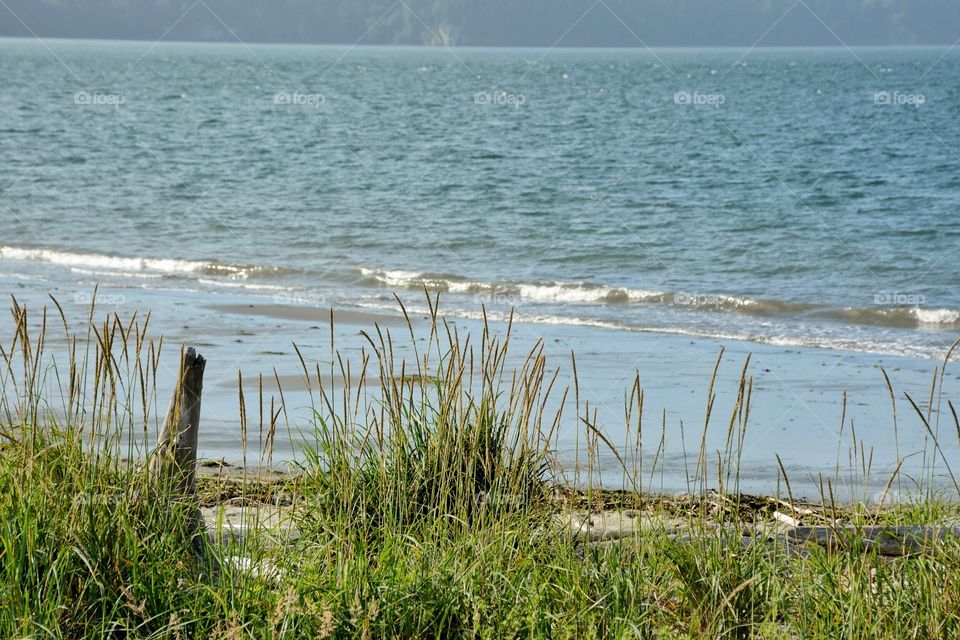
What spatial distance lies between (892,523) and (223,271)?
46.0 ft

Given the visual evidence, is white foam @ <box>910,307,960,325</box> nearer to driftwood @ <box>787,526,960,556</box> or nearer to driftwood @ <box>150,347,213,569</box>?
driftwood @ <box>787,526,960,556</box>

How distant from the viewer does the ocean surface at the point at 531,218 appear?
1452 cm

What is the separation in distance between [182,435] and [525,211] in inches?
753

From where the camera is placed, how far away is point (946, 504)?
5250 millimetres

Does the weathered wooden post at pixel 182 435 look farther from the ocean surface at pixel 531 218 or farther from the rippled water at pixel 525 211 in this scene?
the rippled water at pixel 525 211

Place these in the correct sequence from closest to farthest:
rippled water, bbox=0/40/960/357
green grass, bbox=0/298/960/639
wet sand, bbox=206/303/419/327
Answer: green grass, bbox=0/298/960/639 → wet sand, bbox=206/303/419/327 → rippled water, bbox=0/40/960/357

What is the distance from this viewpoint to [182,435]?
4.59 m

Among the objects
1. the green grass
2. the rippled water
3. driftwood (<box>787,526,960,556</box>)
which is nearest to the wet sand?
the rippled water

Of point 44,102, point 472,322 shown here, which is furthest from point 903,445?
point 44,102

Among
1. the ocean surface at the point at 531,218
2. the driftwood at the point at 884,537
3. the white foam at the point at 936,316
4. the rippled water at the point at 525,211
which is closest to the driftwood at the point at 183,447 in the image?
the ocean surface at the point at 531,218

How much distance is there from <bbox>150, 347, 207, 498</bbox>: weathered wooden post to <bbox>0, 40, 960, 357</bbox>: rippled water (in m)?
9.17

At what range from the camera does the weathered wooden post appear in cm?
418

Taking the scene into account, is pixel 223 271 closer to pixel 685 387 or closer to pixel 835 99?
pixel 685 387

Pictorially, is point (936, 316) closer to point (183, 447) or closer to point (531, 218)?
point (531, 218)
